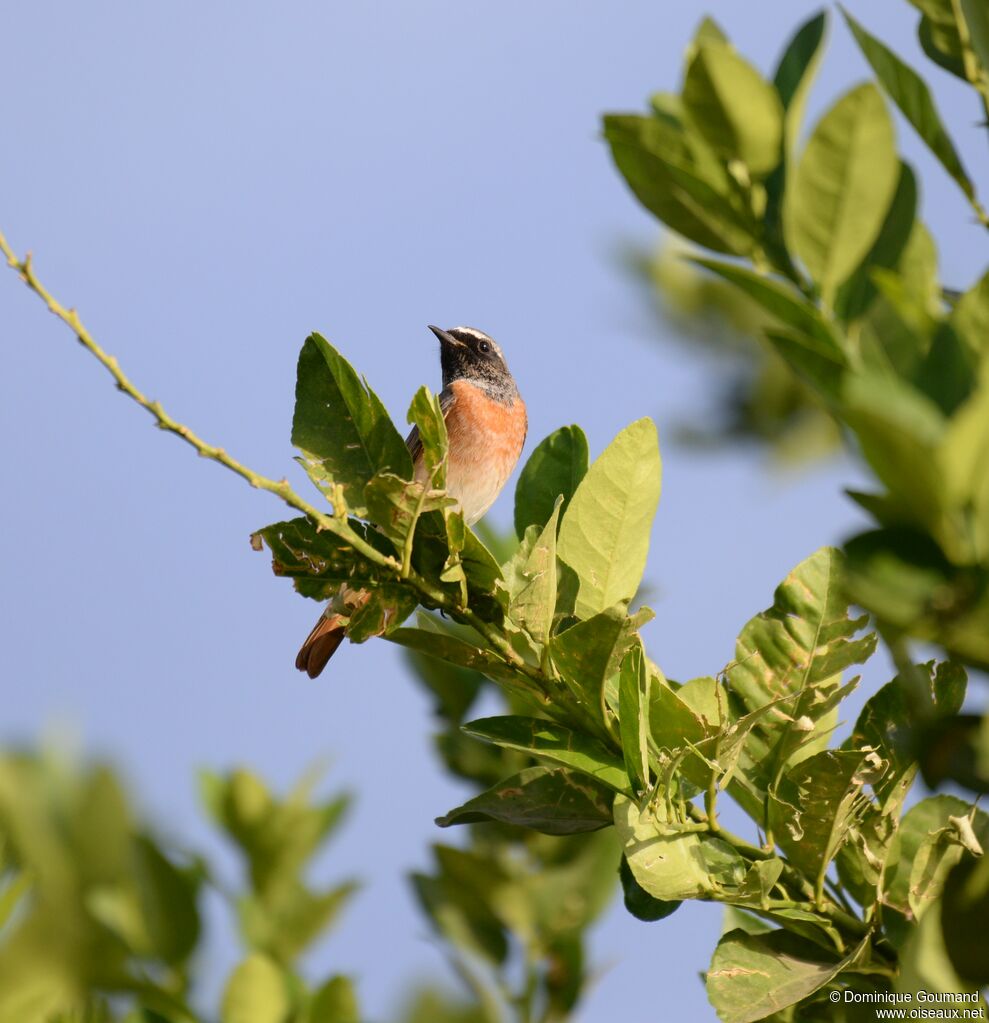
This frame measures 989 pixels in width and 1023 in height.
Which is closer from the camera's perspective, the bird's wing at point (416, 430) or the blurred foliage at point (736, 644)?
the blurred foliage at point (736, 644)

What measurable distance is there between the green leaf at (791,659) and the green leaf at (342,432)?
78cm

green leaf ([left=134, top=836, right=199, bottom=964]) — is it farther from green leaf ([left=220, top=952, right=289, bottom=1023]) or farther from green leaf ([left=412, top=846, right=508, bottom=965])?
green leaf ([left=412, top=846, right=508, bottom=965])

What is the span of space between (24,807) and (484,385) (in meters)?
4.94

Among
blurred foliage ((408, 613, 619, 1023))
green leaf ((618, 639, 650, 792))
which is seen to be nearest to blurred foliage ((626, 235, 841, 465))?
blurred foliage ((408, 613, 619, 1023))

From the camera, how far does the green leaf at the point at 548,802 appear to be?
272 cm

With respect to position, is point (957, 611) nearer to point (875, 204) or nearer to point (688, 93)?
point (875, 204)

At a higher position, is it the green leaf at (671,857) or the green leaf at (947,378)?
the green leaf at (947,378)

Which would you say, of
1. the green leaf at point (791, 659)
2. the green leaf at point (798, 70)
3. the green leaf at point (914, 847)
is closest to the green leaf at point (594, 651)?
the green leaf at point (791, 659)

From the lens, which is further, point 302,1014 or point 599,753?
point 302,1014

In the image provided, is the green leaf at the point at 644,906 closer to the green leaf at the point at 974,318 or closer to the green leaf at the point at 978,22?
the green leaf at the point at 974,318

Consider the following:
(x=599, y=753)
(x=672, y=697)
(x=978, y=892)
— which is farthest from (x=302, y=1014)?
(x=978, y=892)

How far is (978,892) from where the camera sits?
156 cm

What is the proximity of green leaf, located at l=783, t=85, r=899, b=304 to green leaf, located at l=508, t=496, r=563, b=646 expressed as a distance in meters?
0.90

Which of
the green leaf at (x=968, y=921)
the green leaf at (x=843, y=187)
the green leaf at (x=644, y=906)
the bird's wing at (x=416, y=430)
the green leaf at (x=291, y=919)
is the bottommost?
Answer: the green leaf at (x=644, y=906)
